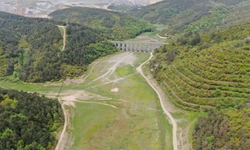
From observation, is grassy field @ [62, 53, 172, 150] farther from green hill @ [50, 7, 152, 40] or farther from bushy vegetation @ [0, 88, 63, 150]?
green hill @ [50, 7, 152, 40]

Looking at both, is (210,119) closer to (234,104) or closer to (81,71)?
(234,104)

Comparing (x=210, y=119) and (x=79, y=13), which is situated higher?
(x=79, y=13)

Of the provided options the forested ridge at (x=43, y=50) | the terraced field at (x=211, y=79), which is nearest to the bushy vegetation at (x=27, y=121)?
the forested ridge at (x=43, y=50)

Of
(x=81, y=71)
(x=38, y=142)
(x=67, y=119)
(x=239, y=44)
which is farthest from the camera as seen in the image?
(x=81, y=71)

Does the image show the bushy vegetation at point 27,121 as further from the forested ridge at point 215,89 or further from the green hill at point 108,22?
the green hill at point 108,22

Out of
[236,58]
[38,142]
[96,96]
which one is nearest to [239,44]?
[236,58]

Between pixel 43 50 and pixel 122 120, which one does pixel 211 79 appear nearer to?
pixel 122 120

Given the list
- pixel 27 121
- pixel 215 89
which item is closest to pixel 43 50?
pixel 27 121
